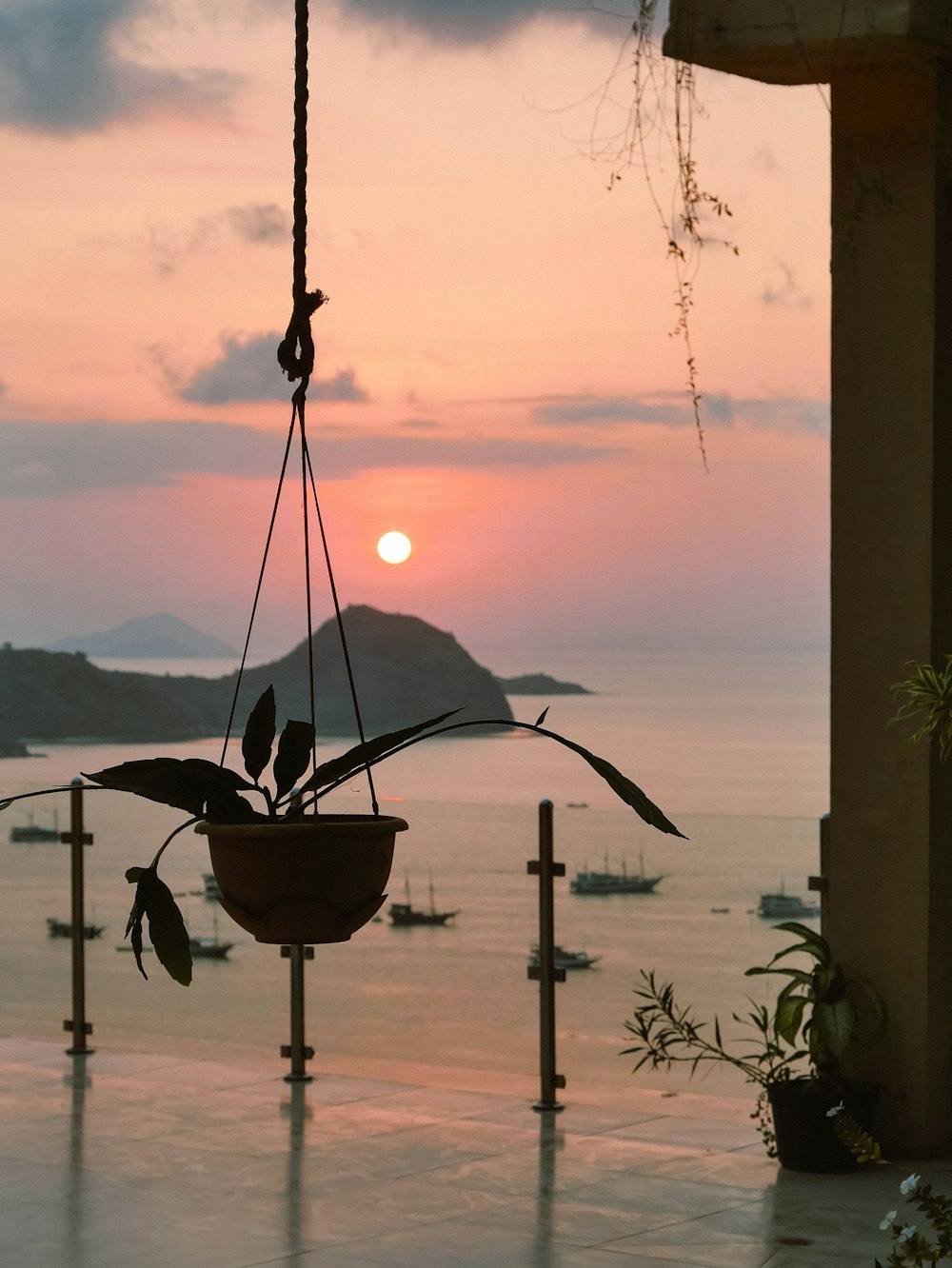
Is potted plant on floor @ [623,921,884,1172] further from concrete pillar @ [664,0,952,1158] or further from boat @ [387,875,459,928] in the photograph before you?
boat @ [387,875,459,928]

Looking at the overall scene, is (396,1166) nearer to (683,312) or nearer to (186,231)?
(683,312)

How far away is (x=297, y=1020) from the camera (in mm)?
6094

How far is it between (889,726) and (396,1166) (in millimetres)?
1697

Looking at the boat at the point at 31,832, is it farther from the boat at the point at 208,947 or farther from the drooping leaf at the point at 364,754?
the drooping leaf at the point at 364,754

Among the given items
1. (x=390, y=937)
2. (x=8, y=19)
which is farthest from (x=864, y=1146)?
(x=8, y=19)

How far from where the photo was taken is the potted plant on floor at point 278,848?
96.7 inches

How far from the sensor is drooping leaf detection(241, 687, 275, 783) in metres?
2.62

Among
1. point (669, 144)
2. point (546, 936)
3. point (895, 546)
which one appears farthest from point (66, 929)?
point (669, 144)

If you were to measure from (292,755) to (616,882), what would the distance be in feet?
10.7

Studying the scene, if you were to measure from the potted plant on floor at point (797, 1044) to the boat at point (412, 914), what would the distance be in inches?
37.0

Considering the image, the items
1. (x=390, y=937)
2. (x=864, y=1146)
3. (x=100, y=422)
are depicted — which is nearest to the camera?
(x=864, y=1146)

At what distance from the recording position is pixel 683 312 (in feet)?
15.8

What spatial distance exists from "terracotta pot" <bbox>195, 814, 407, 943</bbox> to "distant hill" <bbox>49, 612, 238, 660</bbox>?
15.3m

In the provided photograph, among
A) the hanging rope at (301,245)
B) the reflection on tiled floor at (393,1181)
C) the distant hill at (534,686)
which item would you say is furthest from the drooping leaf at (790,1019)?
the distant hill at (534,686)
